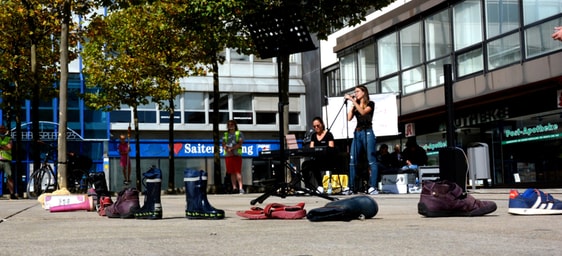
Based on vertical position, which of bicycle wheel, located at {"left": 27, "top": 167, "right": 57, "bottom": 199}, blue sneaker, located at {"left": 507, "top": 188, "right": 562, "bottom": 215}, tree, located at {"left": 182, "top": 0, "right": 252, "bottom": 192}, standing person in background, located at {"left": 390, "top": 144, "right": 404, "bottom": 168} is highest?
tree, located at {"left": 182, "top": 0, "right": 252, "bottom": 192}

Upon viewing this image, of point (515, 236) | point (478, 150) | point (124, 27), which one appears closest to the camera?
point (515, 236)

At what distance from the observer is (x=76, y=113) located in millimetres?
40781

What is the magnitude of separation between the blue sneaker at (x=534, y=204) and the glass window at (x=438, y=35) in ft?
57.6

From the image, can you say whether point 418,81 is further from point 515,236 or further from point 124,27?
point 515,236

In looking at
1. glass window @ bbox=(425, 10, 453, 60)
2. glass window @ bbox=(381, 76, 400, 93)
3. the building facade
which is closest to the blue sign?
glass window @ bbox=(381, 76, 400, 93)

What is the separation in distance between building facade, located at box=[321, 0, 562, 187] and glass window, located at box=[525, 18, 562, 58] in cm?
2

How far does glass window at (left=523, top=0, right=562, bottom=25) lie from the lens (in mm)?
19078

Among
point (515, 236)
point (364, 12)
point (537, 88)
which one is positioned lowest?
point (515, 236)

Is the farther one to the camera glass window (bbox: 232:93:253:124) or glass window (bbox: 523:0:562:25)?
glass window (bbox: 232:93:253:124)

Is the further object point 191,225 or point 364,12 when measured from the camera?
point 364,12

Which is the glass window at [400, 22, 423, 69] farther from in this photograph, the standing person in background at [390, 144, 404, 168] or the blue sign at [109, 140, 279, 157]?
the blue sign at [109, 140, 279, 157]

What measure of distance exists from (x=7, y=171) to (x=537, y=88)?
12666 mm

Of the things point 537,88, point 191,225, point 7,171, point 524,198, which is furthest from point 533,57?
point 191,225

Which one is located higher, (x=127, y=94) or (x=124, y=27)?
(x=124, y=27)
